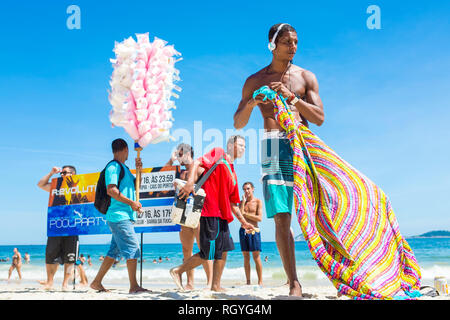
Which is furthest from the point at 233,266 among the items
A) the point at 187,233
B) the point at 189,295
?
the point at 189,295

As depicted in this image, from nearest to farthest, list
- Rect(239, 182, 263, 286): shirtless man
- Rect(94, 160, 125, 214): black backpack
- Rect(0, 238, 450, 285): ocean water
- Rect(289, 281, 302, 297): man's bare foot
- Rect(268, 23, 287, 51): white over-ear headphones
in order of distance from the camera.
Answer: Rect(289, 281, 302, 297): man's bare foot < Rect(268, 23, 287, 51): white over-ear headphones < Rect(94, 160, 125, 214): black backpack < Rect(239, 182, 263, 286): shirtless man < Rect(0, 238, 450, 285): ocean water

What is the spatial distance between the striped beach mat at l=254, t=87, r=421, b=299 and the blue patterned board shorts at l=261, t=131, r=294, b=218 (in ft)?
0.50

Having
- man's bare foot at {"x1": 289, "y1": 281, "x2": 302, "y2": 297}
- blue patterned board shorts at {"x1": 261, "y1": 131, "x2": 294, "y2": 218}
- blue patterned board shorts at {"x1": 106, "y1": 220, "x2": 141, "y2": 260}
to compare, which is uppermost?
blue patterned board shorts at {"x1": 261, "y1": 131, "x2": 294, "y2": 218}

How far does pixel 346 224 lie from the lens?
3.83 metres

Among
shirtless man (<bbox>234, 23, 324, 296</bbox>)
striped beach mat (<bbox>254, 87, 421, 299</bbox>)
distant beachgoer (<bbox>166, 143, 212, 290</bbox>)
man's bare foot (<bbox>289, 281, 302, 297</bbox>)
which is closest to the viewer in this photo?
striped beach mat (<bbox>254, 87, 421, 299</bbox>)

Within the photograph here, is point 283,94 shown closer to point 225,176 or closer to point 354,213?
point 354,213

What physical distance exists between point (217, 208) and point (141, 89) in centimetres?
170

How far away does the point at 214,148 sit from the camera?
5.42 m

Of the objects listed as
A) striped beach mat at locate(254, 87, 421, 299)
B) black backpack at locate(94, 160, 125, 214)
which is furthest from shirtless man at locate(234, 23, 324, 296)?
black backpack at locate(94, 160, 125, 214)

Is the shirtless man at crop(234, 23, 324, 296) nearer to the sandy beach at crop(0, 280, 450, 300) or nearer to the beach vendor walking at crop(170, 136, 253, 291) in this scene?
the sandy beach at crop(0, 280, 450, 300)

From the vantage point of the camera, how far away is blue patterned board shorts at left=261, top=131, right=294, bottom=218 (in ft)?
13.1

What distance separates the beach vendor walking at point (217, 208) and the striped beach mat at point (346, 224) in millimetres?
1436
